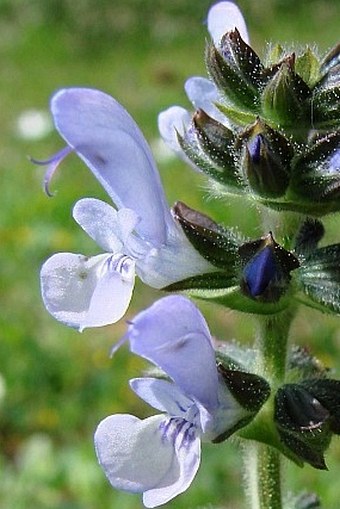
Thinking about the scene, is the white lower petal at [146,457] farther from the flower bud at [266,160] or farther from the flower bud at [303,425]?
the flower bud at [266,160]

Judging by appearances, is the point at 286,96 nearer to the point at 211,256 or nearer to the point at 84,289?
the point at 211,256

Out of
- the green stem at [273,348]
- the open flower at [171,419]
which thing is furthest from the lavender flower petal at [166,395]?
the green stem at [273,348]

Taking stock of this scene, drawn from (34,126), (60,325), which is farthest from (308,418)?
(34,126)

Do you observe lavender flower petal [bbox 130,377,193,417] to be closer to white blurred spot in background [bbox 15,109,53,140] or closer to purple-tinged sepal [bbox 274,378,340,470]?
purple-tinged sepal [bbox 274,378,340,470]

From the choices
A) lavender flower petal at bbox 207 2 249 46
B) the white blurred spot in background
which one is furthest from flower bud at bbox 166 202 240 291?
the white blurred spot in background

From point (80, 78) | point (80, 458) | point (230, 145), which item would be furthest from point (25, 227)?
point (80, 78)

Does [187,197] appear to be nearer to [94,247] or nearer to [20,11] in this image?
[94,247]
